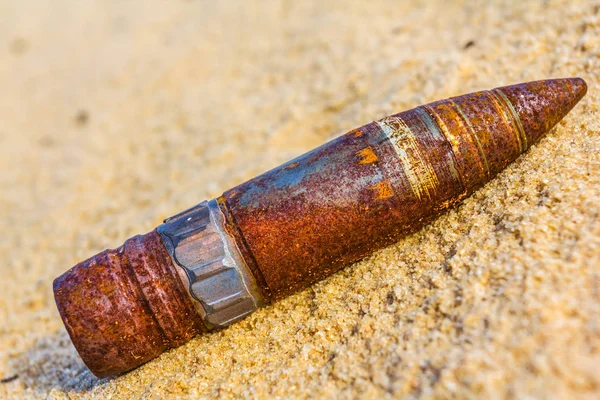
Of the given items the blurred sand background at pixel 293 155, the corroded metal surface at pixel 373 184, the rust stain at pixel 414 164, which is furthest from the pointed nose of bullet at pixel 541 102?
the rust stain at pixel 414 164

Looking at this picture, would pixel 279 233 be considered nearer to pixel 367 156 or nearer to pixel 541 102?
pixel 367 156

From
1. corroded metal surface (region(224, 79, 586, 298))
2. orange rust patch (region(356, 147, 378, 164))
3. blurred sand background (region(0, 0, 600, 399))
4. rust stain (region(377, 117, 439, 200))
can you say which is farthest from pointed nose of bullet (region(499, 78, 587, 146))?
orange rust patch (region(356, 147, 378, 164))

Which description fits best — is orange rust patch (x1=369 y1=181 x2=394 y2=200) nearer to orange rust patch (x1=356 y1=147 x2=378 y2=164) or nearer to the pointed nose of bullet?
orange rust patch (x1=356 y1=147 x2=378 y2=164)

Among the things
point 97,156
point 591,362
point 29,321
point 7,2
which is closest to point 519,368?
point 591,362

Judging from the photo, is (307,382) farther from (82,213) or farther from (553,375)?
(82,213)

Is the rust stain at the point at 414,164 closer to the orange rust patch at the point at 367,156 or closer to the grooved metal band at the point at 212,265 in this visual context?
the orange rust patch at the point at 367,156
